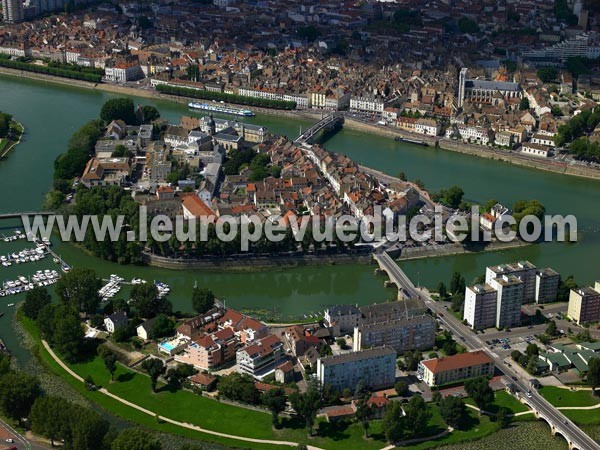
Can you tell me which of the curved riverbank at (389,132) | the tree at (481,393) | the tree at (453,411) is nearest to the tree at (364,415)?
the tree at (453,411)

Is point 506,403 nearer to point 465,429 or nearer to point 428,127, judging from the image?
point 465,429

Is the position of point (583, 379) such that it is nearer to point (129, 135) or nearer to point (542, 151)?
point (542, 151)

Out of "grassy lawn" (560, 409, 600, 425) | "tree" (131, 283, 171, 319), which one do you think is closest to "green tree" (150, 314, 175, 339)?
"tree" (131, 283, 171, 319)

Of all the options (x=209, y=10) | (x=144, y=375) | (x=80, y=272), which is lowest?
(x=144, y=375)

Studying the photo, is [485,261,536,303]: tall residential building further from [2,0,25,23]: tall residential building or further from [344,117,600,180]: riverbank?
[2,0,25,23]: tall residential building

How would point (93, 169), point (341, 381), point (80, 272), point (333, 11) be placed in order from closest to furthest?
1. point (341, 381)
2. point (80, 272)
3. point (93, 169)
4. point (333, 11)

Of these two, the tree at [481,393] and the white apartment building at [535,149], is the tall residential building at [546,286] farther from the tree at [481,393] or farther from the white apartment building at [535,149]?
the white apartment building at [535,149]

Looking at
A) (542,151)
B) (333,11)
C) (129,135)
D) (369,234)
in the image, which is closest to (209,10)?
(333,11)
